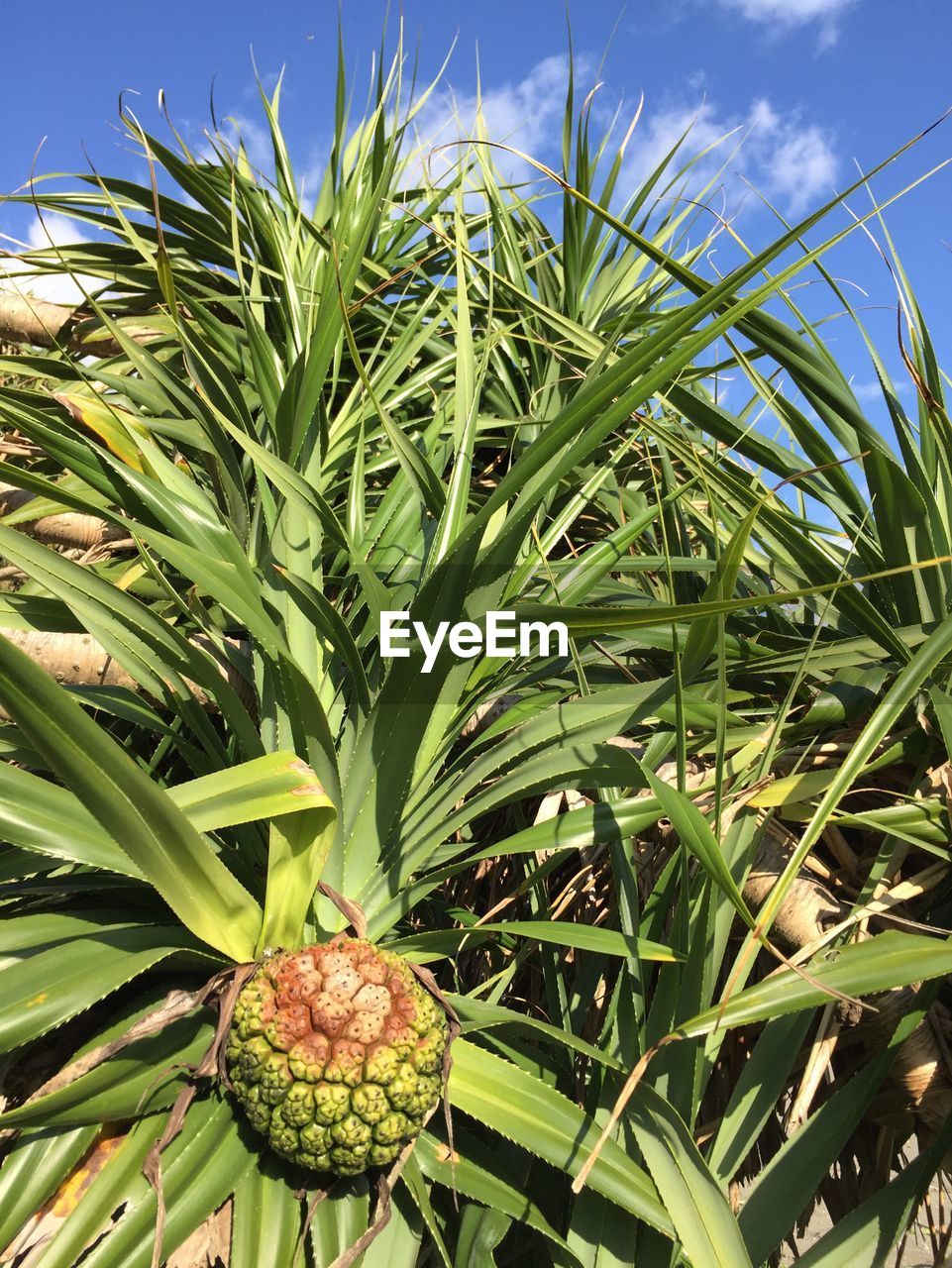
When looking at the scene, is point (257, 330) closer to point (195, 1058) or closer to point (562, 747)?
point (562, 747)

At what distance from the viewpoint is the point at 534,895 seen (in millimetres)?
1041

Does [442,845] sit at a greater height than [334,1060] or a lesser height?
greater

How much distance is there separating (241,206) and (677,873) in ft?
5.06
